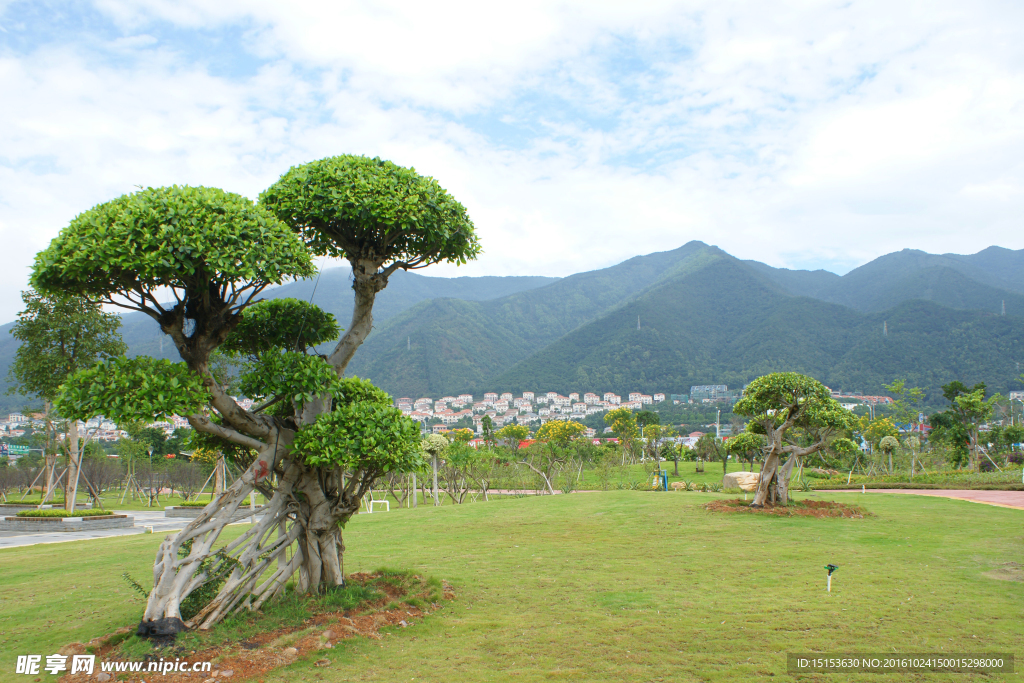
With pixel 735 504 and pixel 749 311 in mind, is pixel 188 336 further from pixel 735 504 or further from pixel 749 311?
pixel 749 311

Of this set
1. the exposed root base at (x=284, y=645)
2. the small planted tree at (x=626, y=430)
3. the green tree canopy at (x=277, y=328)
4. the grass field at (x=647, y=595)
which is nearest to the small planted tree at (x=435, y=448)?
the grass field at (x=647, y=595)

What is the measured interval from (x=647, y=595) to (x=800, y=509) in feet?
29.8

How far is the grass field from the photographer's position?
5375mm

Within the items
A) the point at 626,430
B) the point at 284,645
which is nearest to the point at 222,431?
the point at 284,645

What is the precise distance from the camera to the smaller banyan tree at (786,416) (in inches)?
565

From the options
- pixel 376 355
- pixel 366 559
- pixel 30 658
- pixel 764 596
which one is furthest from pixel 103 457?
pixel 376 355

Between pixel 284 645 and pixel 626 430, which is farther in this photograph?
pixel 626 430

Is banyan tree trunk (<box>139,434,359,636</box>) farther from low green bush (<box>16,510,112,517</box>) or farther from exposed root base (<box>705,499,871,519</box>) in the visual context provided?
low green bush (<box>16,510,112,517</box>)

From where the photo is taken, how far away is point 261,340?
7.61 meters

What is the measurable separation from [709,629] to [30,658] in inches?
260

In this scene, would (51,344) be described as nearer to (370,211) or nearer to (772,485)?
(370,211)

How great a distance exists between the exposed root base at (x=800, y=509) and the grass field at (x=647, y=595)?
0.61 metres

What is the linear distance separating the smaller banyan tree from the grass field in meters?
1.88

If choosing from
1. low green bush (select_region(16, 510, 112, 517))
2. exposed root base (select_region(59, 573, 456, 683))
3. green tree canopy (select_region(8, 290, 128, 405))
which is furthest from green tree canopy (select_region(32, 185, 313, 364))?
low green bush (select_region(16, 510, 112, 517))
